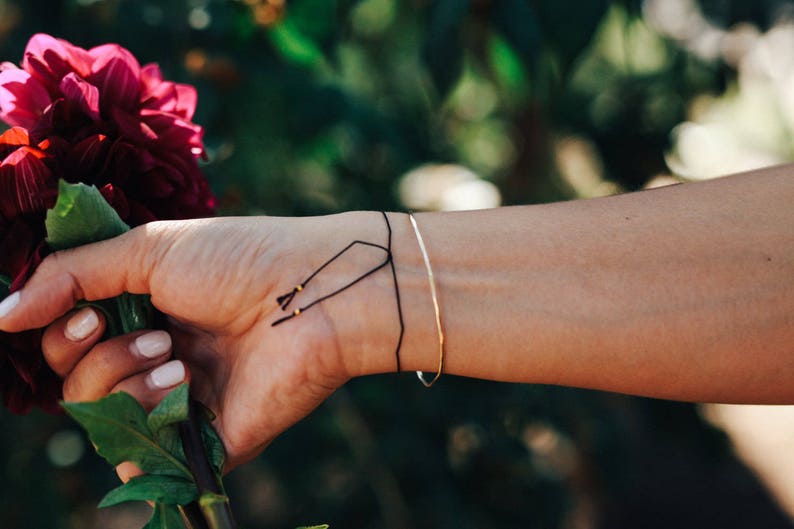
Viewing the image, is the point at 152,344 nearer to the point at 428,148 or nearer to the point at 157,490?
the point at 157,490

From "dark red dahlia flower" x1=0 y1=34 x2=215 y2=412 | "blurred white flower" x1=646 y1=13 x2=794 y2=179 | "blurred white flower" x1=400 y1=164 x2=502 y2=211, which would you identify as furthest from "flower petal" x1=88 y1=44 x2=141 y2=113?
"blurred white flower" x1=646 y1=13 x2=794 y2=179

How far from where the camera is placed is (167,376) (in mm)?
985

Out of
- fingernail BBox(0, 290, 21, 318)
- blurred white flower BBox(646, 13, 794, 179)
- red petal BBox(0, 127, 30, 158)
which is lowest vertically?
blurred white flower BBox(646, 13, 794, 179)

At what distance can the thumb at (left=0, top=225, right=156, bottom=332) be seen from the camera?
0.90 metres

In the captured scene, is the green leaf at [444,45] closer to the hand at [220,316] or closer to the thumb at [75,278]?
the hand at [220,316]

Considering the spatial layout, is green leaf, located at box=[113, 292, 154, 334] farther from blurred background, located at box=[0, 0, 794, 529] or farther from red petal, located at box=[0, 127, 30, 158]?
blurred background, located at box=[0, 0, 794, 529]

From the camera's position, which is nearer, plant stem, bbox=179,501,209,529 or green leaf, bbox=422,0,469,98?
plant stem, bbox=179,501,209,529

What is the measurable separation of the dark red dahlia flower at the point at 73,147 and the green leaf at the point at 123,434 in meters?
0.22

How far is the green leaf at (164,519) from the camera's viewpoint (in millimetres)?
773

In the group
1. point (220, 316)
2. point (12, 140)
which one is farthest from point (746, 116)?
point (12, 140)

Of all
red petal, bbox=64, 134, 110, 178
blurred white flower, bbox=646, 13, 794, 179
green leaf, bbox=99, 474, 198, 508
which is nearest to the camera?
green leaf, bbox=99, 474, 198, 508

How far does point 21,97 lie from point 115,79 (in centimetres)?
11

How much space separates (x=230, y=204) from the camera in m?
1.40

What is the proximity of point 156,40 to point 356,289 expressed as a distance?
684 millimetres
